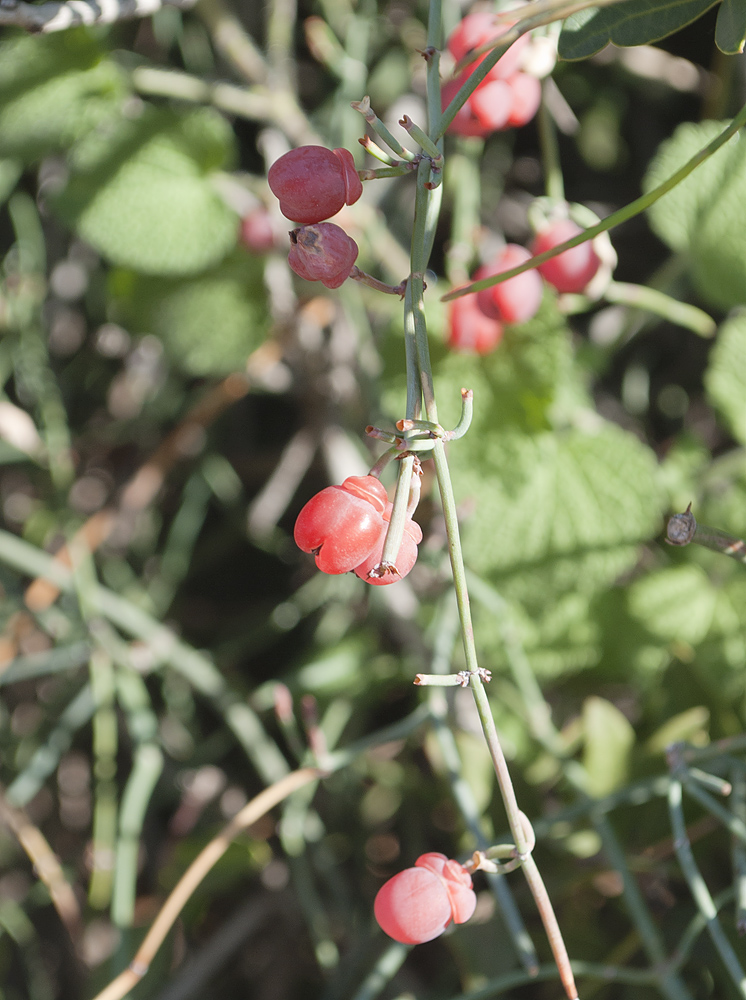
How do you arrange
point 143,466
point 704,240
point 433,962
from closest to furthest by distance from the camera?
point 704,240
point 433,962
point 143,466

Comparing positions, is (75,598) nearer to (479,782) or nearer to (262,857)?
(262,857)

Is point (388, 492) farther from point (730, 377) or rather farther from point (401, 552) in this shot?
point (730, 377)

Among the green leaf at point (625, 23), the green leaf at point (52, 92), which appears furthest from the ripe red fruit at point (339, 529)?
the green leaf at point (52, 92)

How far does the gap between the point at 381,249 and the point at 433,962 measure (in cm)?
67

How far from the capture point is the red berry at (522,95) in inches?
20.6

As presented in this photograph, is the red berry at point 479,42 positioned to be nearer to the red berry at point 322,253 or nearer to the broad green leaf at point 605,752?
the red berry at point 322,253

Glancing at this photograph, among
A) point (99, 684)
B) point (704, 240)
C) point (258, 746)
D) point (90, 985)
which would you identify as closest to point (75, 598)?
point (99, 684)

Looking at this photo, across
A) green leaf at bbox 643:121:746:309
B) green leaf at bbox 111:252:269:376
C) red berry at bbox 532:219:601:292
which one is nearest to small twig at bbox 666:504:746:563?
red berry at bbox 532:219:601:292

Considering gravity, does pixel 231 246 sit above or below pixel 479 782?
above

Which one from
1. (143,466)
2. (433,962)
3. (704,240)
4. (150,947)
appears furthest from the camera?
(143,466)

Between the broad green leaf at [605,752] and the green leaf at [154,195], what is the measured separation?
0.52 m

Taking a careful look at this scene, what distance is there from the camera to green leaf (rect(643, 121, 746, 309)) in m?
0.63

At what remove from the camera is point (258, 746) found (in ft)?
2.38

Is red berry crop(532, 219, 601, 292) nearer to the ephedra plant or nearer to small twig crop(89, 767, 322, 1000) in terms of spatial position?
the ephedra plant
